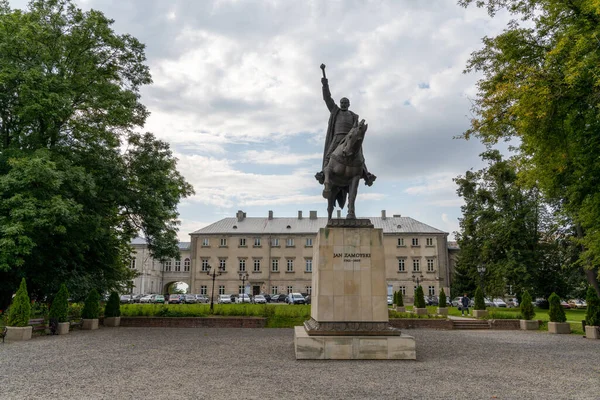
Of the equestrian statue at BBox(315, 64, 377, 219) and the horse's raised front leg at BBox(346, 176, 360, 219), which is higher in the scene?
the equestrian statue at BBox(315, 64, 377, 219)

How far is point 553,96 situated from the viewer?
1239 cm

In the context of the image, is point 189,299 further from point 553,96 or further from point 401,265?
point 553,96

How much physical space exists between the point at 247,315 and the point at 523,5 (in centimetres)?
1862

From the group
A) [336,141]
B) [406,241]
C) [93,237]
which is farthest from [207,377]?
[406,241]

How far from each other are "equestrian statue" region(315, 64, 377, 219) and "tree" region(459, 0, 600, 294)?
533cm

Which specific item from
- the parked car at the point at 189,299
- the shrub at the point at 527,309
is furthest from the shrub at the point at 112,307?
the parked car at the point at 189,299

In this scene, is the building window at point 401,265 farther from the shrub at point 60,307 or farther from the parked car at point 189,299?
the shrub at point 60,307

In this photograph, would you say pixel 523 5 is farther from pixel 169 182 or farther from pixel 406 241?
pixel 406 241

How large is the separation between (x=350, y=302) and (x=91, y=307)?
45.6 feet

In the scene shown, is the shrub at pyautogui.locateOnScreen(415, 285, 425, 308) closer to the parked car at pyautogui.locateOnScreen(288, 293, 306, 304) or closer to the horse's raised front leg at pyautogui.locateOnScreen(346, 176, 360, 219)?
the parked car at pyautogui.locateOnScreen(288, 293, 306, 304)

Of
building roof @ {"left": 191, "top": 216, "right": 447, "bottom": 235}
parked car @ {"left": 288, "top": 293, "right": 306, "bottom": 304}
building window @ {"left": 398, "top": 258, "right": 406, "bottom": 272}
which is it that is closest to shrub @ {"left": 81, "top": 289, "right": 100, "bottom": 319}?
parked car @ {"left": 288, "top": 293, "right": 306, "bottom": 304}

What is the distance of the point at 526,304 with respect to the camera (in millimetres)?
21453

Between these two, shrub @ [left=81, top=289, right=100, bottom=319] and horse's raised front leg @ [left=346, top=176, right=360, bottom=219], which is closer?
horse's raised front leg @ [left=346, top=176, right=360, bottom=219]

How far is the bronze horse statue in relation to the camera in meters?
10.4
